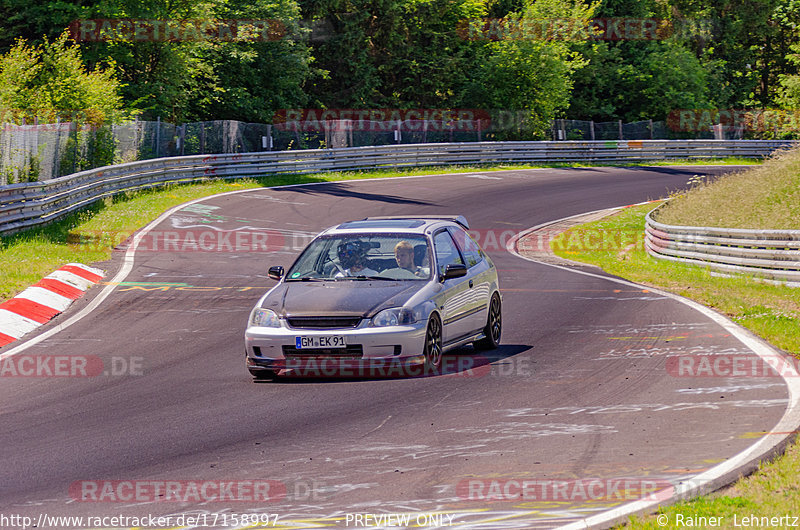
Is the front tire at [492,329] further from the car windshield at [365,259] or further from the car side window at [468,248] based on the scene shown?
the car windshield at [365,259]

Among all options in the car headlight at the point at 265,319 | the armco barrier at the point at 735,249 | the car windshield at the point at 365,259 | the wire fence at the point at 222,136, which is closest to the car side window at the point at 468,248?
the car windshield at the point at 365,259

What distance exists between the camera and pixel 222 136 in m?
38.7

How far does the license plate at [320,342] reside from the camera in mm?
9750

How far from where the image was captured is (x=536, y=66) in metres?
54.2

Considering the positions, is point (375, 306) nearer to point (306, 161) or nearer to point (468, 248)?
point (468, 248)

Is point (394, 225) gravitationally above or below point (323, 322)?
above

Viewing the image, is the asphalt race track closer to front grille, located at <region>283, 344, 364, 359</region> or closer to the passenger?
front grille, located at <region>283, 344, 364, 359</region>

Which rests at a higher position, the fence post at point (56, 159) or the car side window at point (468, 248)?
the fence post at point (56, 159)

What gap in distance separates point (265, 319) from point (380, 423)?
226cm

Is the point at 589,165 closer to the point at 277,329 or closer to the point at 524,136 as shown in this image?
the point at 524,136

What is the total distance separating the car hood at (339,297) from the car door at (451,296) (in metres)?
0.36

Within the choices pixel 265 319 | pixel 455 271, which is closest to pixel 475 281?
pixel 455 271

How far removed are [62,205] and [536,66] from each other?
116 ft

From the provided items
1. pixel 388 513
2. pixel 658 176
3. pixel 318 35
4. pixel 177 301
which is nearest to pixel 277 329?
pixel 388 513
